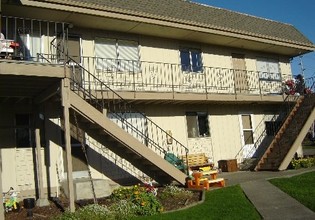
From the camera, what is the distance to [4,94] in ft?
40.5

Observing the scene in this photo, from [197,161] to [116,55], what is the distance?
5.68 metres

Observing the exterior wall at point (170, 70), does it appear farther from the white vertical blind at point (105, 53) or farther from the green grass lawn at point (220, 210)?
the green grass lawn at point (220, 210)

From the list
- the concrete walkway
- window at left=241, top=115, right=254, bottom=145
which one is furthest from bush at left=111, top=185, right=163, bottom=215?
window at left=241, top=115, right=254, bottom=145

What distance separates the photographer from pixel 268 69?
21.8 metres

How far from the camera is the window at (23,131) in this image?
1342cm

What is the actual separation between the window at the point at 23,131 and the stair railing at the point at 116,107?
2133 mm

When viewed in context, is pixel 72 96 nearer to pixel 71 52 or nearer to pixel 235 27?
pixel 71 52

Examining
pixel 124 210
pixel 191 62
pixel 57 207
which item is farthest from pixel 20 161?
pixel 191 62

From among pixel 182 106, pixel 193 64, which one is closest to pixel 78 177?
pixel 182 106

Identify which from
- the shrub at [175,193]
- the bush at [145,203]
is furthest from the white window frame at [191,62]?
the bush at [145,203]

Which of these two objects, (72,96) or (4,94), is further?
(4,94)

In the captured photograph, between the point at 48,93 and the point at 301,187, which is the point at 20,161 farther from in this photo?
the point at 301,187

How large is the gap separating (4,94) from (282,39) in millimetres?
14351

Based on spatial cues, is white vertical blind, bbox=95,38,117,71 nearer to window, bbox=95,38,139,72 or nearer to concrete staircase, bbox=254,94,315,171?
window, bbox=95,38,139,72
